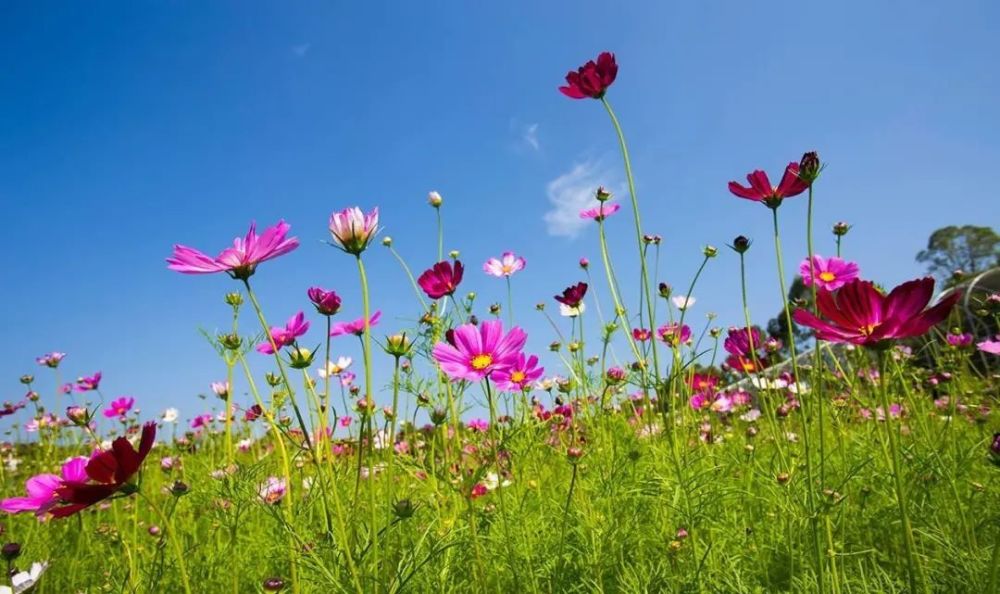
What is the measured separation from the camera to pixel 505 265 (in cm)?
215

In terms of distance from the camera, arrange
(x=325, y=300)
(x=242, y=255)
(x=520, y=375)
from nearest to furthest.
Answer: (x=242, y=255) < (x=325, y=300) < (x=520, y=375)

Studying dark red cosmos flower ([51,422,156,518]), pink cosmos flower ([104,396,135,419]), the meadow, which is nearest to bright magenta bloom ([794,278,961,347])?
the meadow

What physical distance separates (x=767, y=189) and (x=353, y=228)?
A: 2.31ft

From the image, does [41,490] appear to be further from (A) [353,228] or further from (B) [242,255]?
(A) [353,228]

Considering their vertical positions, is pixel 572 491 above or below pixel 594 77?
below

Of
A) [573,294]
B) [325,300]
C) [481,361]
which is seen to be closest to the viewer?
[325,300]

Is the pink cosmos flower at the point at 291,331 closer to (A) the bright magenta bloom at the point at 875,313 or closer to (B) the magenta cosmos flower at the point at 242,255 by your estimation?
(B) the magenta cosmos flower at the point at 242,255

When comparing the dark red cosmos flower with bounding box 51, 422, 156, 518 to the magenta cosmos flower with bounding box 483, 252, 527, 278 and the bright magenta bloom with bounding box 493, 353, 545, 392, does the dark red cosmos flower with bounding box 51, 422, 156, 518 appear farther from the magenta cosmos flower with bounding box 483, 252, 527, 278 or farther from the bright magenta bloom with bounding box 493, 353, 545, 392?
the magenta cosmos flower with bounding box 483, 252, 527, 278

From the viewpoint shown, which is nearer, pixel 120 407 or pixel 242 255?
pixel 242 255

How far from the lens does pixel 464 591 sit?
1227mm

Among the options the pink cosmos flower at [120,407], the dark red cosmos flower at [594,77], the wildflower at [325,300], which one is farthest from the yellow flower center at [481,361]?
the pink cosmos flower at [120,407]

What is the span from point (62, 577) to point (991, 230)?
2337cm

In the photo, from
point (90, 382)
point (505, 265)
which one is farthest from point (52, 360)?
point (505, 265)

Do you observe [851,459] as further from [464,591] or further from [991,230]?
[991,230]
